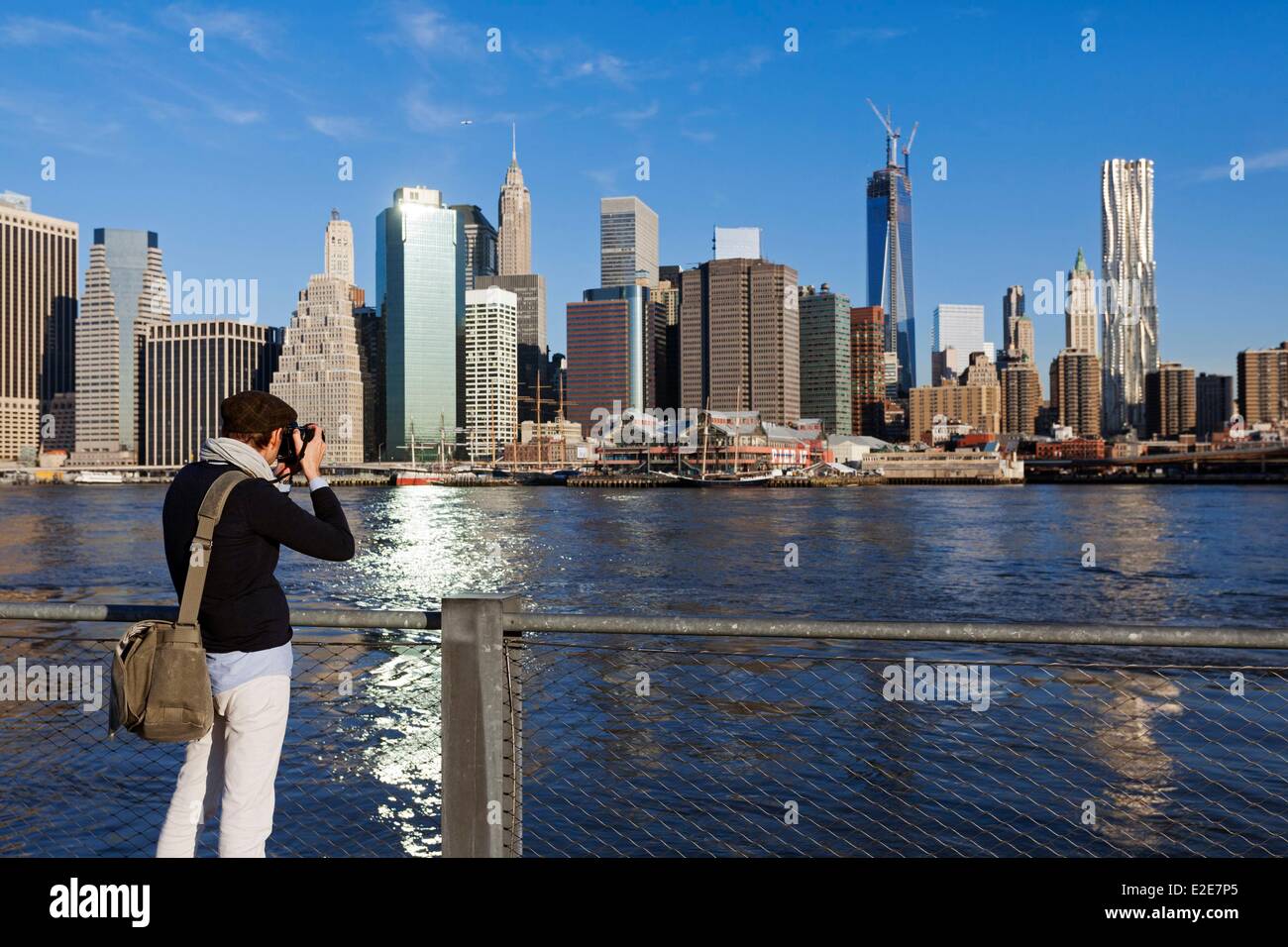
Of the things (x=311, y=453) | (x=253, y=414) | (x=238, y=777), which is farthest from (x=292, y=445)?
(x=238, y=777)

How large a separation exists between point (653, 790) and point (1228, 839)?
526 cm

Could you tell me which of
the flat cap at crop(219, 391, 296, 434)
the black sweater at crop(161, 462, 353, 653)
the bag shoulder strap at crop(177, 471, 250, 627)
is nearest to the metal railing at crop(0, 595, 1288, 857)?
the black sweater at crop(161, 462, 353, 653)

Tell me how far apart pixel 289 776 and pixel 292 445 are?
701cm

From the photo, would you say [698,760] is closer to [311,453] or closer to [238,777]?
[238,777]

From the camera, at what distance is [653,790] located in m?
10.7

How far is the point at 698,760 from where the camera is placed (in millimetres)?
11961

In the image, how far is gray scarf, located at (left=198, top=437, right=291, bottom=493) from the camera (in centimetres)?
475

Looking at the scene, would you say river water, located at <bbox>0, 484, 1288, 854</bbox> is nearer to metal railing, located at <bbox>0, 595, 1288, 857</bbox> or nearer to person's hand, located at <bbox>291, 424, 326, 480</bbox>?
metal railing, located at <bbox>0, 595, 1288, 857</bbox>

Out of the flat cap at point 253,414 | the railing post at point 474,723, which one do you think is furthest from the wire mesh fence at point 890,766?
the flat cap at point 253,414

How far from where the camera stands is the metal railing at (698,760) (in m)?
4.77

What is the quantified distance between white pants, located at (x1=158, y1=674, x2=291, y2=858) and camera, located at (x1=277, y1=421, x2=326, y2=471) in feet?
3.34

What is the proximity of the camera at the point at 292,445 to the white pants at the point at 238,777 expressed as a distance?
1019mm

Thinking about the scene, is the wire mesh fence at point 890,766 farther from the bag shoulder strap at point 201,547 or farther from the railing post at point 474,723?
the bag shoulder strap at point 201,547
